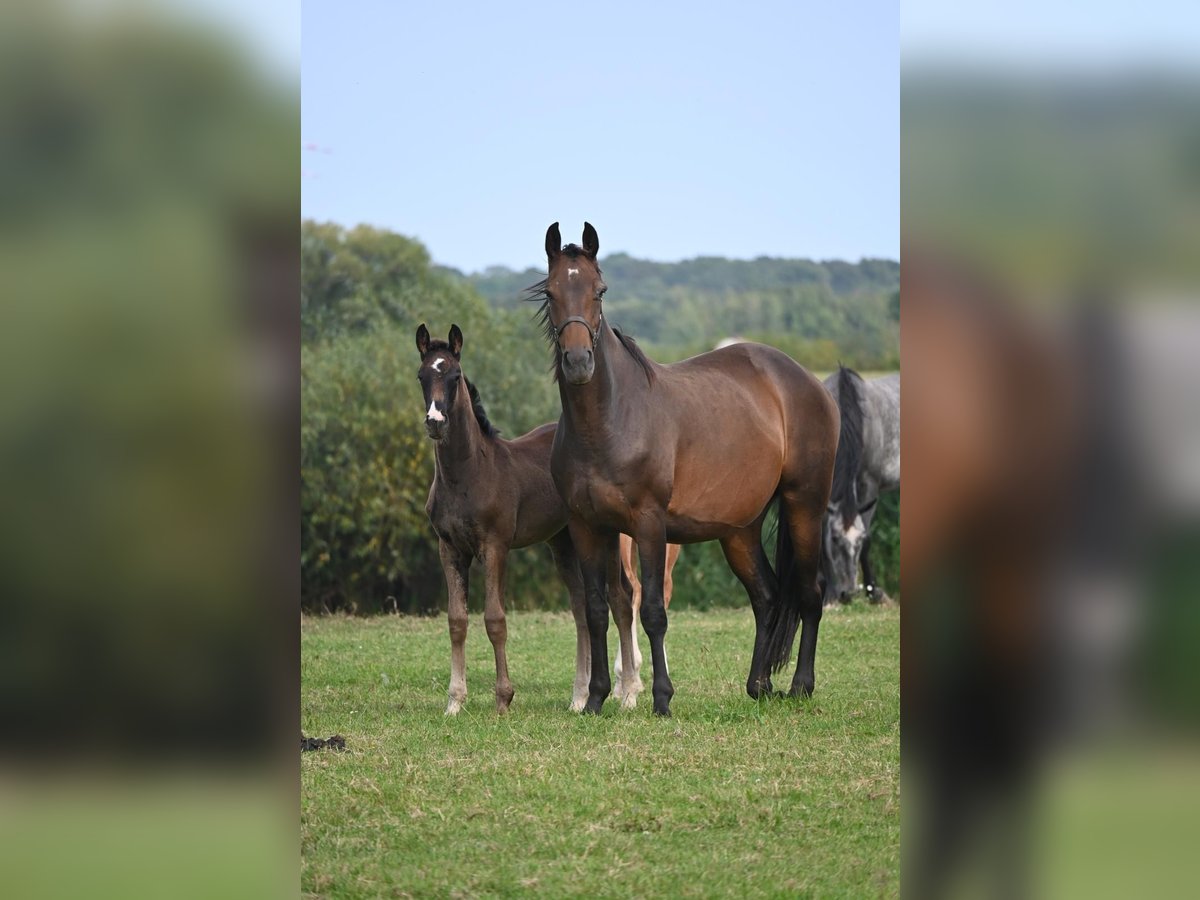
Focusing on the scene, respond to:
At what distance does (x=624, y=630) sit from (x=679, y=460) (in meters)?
1.19

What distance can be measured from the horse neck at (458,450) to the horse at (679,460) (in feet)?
1.98

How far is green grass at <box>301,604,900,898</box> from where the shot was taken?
443 cm

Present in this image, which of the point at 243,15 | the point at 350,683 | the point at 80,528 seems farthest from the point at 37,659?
the point at 350,683

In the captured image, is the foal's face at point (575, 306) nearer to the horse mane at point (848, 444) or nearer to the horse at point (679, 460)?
the horse at point (679, 460)

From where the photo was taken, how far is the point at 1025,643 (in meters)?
1.79

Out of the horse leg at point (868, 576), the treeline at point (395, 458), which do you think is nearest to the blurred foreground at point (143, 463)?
the treeline at point (395, 458)

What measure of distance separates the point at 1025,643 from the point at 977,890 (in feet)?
1.32

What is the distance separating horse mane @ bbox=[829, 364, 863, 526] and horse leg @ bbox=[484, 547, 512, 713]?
4085 mm

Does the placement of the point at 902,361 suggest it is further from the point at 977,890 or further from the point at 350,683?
the point at 350,683

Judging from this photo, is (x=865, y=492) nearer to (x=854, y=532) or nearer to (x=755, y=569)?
(x=854, y=532)

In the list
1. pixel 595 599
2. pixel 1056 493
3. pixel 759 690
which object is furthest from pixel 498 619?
pixel 1056 493

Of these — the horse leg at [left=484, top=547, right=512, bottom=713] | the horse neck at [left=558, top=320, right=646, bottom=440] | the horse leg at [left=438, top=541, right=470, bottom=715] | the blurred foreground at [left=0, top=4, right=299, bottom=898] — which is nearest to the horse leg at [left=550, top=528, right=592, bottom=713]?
the horse leg at [left=484, top=547, right=512, bottom=713]

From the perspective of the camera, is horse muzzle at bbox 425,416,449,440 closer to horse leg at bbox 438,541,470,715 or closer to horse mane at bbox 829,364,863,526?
horse leg at bbox 438,541,470,715

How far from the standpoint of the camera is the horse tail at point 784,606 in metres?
8.47
